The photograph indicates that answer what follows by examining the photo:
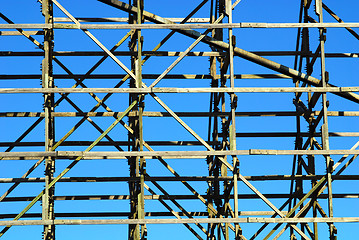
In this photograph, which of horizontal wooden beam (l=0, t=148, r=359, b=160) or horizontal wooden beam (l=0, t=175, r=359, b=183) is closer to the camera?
horizontal wooden beam (l=0, t=148, r=359, b=160)

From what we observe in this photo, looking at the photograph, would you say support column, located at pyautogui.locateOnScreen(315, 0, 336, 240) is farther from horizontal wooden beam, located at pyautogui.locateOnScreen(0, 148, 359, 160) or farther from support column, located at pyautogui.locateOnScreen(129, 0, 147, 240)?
support column, located at pyautogui.locateOnScreen(129, 0, 147, 240)

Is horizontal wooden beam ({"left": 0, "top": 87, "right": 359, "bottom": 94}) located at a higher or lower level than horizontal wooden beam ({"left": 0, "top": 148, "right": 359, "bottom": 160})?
higher

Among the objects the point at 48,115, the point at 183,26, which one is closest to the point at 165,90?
the point at 183,26

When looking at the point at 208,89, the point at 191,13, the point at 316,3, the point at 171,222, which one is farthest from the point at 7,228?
the point at 316,3

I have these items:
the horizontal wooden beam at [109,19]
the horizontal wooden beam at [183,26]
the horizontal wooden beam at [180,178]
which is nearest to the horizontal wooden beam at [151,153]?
the horizontal wooden beam at [180,178]

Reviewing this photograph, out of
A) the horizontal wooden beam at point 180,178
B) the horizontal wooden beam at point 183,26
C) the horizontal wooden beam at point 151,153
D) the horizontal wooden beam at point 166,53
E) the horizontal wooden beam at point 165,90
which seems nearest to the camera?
the horizontal wooden beam at point 151,153

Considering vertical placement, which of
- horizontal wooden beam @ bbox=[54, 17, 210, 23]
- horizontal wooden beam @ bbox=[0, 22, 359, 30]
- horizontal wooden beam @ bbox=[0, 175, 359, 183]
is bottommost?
horizontal wooden beam @ bbox=[0, 175, 359, 183]

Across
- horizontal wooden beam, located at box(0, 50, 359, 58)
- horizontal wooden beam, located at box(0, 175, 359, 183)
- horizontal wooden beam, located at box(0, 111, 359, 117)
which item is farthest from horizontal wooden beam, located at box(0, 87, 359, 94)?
horizontal wooden beam, located at box(0, 175, 359, 183)

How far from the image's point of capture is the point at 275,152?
51.5ft

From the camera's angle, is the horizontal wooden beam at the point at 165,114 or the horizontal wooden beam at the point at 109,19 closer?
the horizontal wooden beam at the point at 165,114

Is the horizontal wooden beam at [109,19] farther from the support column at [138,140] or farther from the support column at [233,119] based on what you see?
the support column at [233,119]

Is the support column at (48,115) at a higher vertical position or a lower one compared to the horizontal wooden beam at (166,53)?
lower

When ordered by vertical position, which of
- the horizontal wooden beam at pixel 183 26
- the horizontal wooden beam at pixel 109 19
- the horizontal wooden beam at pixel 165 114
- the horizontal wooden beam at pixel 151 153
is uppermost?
the horizontal wooden beam at pixel 109 19

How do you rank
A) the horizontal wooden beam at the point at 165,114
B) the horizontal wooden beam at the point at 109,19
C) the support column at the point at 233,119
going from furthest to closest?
1. the horizontal wooden beam at the point at 109,19
2. the horizontal wooden beam at the point at 165,114
3. the support column at the point at 233,119
